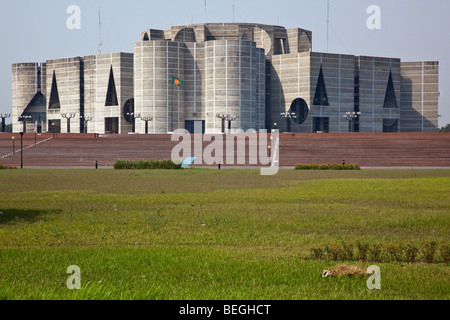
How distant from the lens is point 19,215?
15859mm

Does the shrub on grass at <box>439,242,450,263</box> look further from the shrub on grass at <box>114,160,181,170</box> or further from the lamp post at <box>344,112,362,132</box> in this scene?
the lamp post at <box>344,112,362,132</box>

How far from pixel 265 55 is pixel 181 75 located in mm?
19592

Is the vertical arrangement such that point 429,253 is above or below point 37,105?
below

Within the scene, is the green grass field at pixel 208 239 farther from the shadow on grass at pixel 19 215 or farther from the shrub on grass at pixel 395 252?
the shrub on grass at pixel 395 252

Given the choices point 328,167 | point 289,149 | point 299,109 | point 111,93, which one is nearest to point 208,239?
point 328,167

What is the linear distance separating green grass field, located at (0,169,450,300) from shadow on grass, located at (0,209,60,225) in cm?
3

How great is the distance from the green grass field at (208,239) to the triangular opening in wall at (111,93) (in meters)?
93.3

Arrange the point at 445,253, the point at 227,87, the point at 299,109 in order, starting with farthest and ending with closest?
the point at 299,109, the point at 227,87, the point at 445,253

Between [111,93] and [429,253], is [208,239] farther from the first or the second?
[111,93]

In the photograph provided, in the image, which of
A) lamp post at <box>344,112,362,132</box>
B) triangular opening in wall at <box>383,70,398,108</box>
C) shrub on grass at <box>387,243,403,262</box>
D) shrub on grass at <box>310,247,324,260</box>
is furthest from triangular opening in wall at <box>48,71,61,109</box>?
shrub on grass at <box>387,243,403,262</box>

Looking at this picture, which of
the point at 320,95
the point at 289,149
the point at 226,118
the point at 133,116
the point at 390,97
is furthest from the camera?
the point at 390,97

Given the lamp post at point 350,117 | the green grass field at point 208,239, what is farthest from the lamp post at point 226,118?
the green grass field at point 208,239

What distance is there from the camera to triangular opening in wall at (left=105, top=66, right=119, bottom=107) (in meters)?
115

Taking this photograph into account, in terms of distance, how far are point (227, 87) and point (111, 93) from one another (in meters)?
24.7
